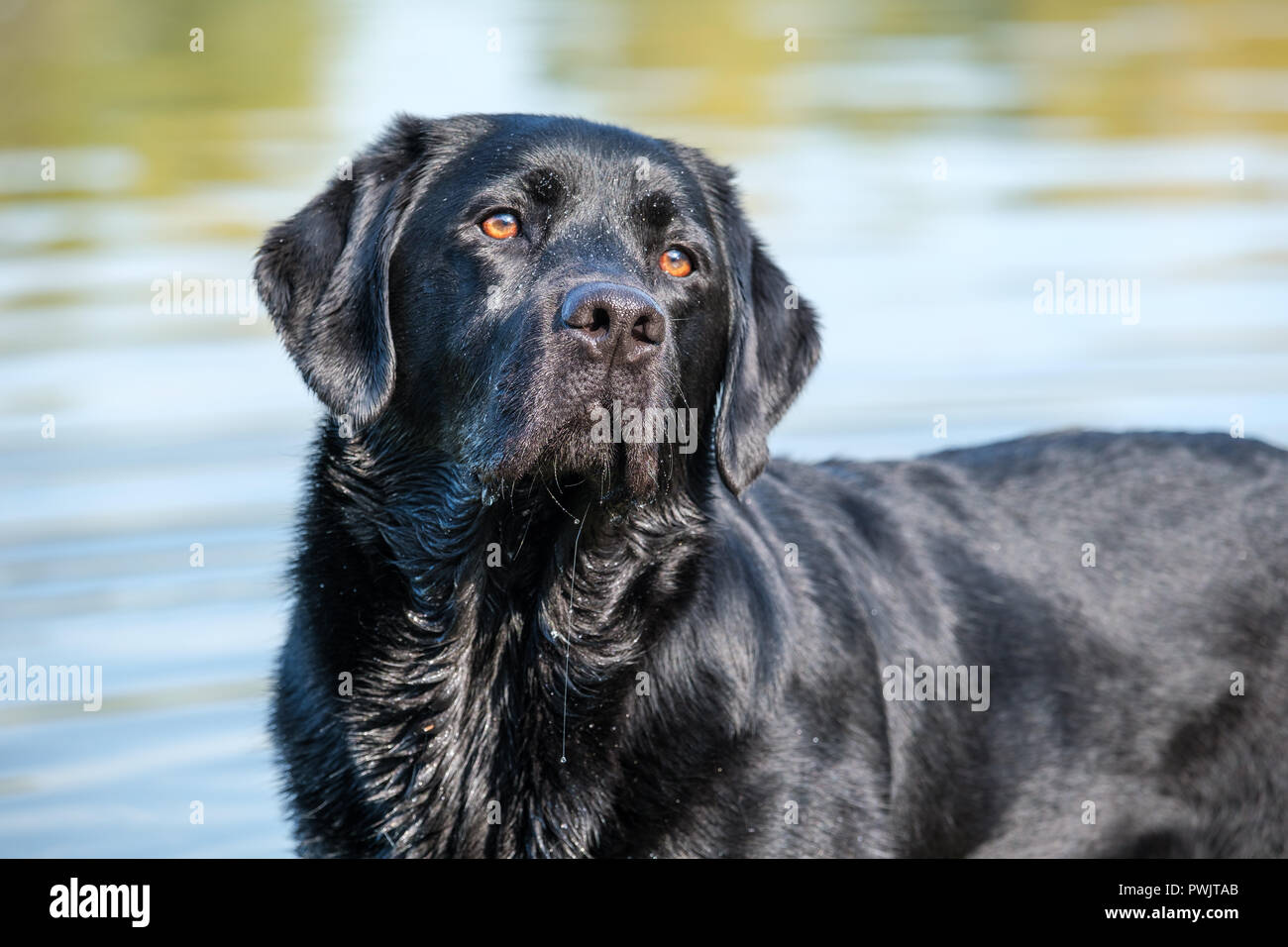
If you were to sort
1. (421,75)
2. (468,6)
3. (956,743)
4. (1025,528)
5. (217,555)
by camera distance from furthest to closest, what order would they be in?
(468,6) → (421,75) → (217,555) → (1025,528) → (956,743)

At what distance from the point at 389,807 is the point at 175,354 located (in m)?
6.48

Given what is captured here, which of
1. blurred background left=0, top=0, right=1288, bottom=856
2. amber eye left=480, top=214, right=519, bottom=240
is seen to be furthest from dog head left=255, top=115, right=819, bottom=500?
blurred background left=0, top=0, right=1288, bottom=856

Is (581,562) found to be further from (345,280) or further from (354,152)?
(354,152)

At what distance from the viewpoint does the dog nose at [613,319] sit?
4270 mm

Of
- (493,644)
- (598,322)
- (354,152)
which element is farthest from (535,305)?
(354,152)

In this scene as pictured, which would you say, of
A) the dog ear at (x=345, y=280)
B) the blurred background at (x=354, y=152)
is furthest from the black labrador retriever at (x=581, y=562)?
the blurred background at (x=354, y=152)

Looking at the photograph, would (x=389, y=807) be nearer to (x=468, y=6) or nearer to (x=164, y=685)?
(x=164, y=685)

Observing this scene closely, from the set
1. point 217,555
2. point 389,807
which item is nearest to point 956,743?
point 389,807

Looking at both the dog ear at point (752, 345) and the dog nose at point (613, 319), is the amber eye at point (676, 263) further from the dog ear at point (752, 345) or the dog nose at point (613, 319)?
the dog nose at point (613, 319)

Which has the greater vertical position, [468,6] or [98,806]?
[468,6]

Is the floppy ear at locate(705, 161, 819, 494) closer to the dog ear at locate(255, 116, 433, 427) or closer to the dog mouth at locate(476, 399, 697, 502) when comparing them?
the dog mouth at locate(476, 399, 697, 502)

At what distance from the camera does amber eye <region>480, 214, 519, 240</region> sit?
4.70m

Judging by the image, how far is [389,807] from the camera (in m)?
4.68

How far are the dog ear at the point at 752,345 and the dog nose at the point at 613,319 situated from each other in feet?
2.09
